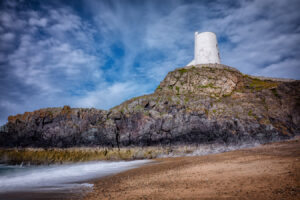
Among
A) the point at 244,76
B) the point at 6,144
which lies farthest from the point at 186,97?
the point at 6,144

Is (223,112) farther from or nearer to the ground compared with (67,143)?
Result: farther from the ground

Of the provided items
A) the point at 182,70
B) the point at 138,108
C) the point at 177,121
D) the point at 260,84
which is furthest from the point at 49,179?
the point at 260,84

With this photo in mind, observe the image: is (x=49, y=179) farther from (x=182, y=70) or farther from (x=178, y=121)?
(x=182, y=70)

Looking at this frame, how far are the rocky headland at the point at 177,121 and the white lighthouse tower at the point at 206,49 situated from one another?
31.5 feet

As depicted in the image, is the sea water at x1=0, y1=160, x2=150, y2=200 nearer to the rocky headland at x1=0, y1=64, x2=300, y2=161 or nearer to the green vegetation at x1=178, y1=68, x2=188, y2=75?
the rocky headland at x1=0, y1=64, x2=300, y2=161

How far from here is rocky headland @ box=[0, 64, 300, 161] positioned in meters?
23.3

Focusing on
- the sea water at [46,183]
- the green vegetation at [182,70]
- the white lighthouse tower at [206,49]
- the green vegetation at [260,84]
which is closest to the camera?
the sea water at [46,183]

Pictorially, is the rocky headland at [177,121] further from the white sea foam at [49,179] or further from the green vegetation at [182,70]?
the white sea foam at [49,179]

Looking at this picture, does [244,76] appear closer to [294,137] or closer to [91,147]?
[294,137]

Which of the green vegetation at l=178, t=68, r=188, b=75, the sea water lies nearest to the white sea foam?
the sea water

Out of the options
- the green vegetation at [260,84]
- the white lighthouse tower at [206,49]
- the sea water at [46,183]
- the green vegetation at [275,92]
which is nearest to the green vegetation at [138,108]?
the sea water at [46,183]

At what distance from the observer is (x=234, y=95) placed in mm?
30094

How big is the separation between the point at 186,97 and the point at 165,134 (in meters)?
8.89

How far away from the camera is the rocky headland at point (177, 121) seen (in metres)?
23.3
